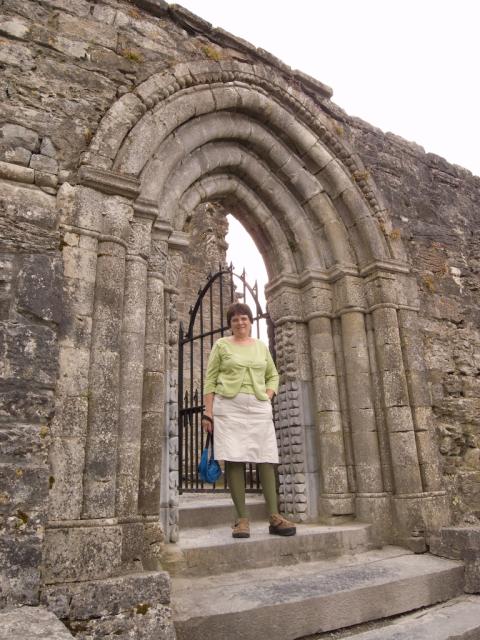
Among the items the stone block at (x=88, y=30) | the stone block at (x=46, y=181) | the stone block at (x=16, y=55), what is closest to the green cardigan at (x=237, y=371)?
the stone block at (x=46, y=181)

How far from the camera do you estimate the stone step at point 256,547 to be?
325cm

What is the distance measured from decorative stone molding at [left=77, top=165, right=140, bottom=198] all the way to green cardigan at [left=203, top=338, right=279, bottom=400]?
1344 mm

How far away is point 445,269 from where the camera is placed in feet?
18.0

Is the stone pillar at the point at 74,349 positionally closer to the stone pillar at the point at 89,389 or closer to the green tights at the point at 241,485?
the stone pillar at the point at 89,389

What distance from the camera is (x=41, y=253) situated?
2902mm

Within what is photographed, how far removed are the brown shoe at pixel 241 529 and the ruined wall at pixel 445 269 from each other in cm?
213

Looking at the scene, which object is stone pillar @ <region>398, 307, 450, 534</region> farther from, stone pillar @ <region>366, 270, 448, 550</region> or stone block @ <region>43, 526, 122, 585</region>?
stone block @ <region>43, 526, 122, 585</region>

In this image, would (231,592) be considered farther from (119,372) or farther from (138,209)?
(138,209)

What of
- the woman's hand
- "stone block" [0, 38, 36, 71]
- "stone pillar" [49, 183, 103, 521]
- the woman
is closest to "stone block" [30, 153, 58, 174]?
"stone pillar" [49, 183, 103, 521]

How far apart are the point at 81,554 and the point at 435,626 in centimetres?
→ 211

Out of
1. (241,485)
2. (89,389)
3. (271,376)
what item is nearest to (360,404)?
(271,376)

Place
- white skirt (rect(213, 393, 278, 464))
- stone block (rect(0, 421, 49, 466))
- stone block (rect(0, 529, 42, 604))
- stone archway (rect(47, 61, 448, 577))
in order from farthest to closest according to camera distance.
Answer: white skirt (rect(213, 393, 278, 464))
stone archway (rect(47, 61, 448, 577))
stone block (rect(0, 421, 49, 466))
stone block (rect(0, 529, 42, 604))

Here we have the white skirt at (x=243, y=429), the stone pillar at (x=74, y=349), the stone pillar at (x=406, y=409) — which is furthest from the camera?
the stone pillar at (x=406, y=409)

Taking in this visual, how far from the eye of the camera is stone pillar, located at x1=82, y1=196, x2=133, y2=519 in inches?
112
